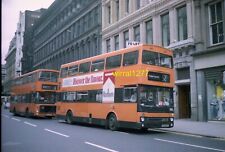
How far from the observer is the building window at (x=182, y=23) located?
26828 millimetres

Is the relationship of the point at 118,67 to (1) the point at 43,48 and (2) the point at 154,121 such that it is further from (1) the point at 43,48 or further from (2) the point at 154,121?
(1) the point at 43,48

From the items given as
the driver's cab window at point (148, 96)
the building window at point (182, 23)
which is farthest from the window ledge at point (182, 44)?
the driver's cab window at point (148, 96)

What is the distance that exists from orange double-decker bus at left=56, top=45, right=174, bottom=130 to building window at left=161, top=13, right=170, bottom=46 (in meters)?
9.54

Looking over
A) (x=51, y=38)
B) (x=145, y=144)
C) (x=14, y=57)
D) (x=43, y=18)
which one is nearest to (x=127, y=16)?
(x=145, y=144)

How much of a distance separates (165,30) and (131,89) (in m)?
13.1

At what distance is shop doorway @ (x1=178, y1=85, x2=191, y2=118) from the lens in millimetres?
27297

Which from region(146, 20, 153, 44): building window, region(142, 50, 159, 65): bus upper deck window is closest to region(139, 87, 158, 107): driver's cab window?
region(142, 50, 159, 65): bus upper deck window

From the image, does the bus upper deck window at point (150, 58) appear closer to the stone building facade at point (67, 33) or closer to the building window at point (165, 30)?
the building window at point (165, 30)

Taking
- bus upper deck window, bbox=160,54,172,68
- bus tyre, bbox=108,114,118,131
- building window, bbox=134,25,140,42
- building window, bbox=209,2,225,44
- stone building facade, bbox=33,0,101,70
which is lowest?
bus tyre, bbox=108,114,118,131

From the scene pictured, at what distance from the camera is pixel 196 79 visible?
82.5 feet

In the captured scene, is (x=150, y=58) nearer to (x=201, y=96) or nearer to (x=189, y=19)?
(x=201, y=96)

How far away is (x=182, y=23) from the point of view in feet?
89.2

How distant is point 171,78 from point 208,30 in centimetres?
772

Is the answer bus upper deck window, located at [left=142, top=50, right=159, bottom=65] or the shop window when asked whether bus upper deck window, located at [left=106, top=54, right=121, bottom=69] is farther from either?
bus upper deck window, located at [left=142, top=50, right=159, bottom=65]
